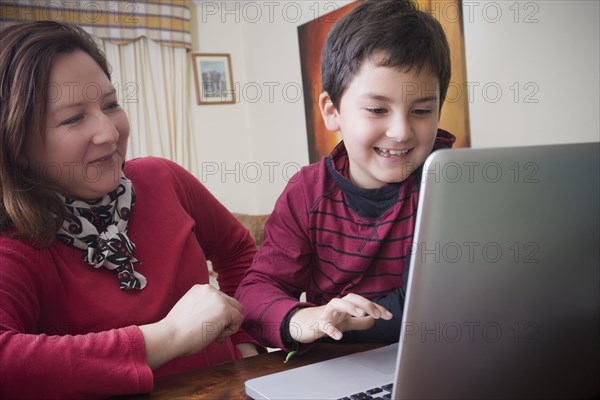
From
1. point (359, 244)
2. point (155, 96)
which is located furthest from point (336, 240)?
point (155, 96)

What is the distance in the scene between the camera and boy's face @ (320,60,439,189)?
922 millimetres

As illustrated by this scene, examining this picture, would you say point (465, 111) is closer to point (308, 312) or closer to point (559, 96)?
point (559, 96)

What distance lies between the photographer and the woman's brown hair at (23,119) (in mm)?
923

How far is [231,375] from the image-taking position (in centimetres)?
79

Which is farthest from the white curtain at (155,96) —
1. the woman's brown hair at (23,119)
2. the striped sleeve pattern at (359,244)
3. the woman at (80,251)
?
the striped sleeve pattern at (359,244)

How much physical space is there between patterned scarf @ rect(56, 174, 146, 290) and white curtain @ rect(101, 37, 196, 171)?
2.96 metres

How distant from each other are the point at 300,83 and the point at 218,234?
2472mm

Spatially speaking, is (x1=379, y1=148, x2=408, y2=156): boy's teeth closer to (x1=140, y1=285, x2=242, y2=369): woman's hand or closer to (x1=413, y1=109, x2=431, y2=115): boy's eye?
(x1=413, y1=109, x2=431, y2=115): boy's eye

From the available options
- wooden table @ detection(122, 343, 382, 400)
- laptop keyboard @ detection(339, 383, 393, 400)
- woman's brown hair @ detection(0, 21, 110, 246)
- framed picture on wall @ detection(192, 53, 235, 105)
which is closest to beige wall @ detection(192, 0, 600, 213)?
framed picture on wall @ detection(192, 53, 235, 105)

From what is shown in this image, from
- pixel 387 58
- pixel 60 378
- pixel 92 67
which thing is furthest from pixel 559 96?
pixel 60 378

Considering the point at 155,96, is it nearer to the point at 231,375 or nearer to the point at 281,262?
the point at 281,262

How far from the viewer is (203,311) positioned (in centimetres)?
87

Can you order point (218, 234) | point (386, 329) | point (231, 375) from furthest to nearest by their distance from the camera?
1. point (218, 234)
2. point (386, 329)
3. point (231, 375)

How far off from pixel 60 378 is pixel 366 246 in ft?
1.81
